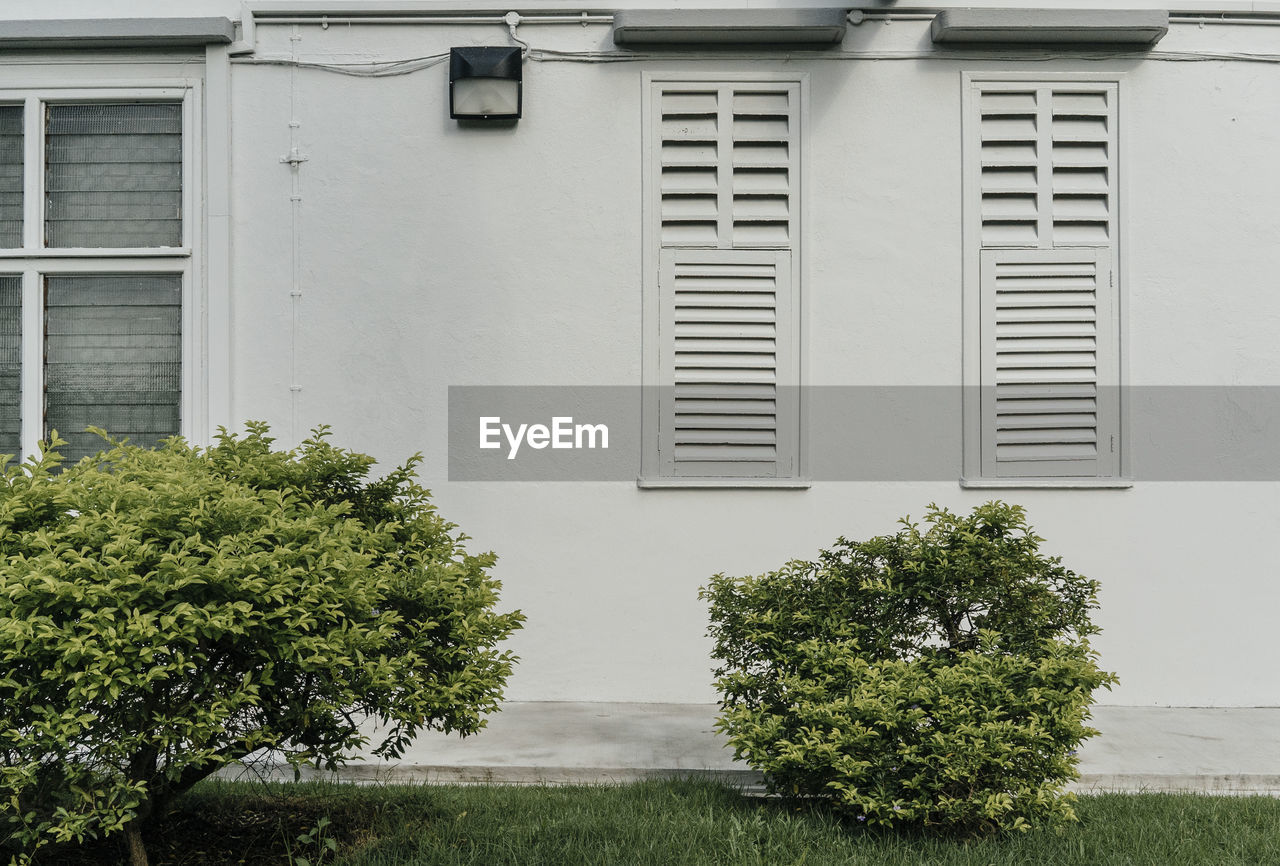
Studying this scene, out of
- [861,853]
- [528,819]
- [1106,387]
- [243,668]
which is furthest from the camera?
[1106,387]

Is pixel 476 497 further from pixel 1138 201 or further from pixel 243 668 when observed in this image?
pixel 1138 201

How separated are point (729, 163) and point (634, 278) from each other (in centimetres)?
Answer: 96

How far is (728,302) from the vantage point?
6.24 m

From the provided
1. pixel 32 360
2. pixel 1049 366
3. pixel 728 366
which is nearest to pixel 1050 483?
pixel 1049 366

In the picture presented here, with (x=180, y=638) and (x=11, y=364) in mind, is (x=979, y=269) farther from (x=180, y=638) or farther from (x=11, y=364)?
Answer: (x=11, y=364)

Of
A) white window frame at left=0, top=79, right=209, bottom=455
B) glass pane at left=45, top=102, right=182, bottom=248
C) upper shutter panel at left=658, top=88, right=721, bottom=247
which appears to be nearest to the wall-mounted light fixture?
upper shutter panel at left=658, top=88, right=721, bottom=247

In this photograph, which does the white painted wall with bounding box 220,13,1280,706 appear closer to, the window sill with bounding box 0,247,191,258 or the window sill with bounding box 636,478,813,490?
the window sill with bounding box 636,478,813,490

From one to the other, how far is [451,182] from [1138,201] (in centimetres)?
443

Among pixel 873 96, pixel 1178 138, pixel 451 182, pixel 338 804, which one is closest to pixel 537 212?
pixel 451 182

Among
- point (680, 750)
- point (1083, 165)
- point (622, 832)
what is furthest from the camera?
point (1083, 165)

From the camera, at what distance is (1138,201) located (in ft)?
20.5

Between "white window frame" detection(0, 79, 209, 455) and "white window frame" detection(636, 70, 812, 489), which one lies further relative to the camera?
"white window frame" detection(0, 79, 209, 455)

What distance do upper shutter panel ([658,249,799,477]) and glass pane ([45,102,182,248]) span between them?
3339mm

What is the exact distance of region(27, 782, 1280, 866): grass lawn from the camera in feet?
11.8
